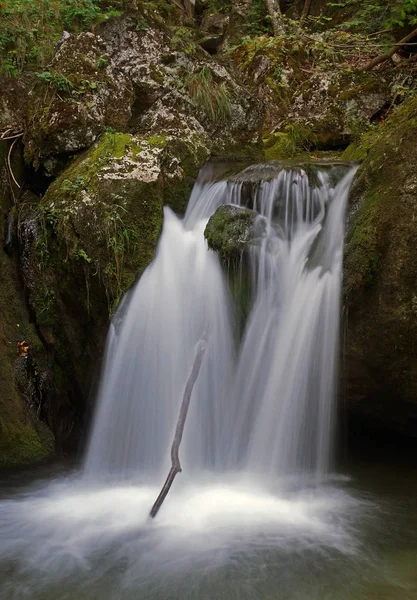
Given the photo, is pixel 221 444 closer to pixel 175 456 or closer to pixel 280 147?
pixel 175 456

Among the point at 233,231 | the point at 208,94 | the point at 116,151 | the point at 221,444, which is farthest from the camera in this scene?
the point at 208,94

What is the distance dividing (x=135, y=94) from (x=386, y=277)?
430cm

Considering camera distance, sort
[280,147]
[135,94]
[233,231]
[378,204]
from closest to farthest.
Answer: [378,204], [233,231], [135,94], [280,147]

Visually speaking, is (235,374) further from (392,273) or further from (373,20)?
(373,20)

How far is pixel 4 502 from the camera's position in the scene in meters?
4.07

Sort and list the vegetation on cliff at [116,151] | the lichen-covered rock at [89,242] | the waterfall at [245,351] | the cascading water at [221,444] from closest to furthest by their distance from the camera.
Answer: the cascading water at [221,444] → the waterfall at [245,351] → the vegetation on cliff at [116,151] → the lichen-covered rock at [89,242]

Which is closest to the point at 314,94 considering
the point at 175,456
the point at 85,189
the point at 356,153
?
the point at 356,153

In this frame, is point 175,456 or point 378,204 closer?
point 175,456

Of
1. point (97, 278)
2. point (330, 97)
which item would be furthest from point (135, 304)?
point (330, 97)

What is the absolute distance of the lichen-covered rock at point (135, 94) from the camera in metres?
5.92

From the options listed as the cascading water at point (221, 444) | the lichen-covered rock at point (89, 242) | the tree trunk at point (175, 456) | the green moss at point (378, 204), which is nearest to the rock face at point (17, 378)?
the lichen-covered rock at point (89, 242)

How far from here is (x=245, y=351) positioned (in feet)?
15.2

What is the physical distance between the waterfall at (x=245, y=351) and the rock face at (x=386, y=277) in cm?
21

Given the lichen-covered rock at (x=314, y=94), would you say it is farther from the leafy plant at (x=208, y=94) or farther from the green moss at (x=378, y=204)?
the green moss at (x=378, y=204)
